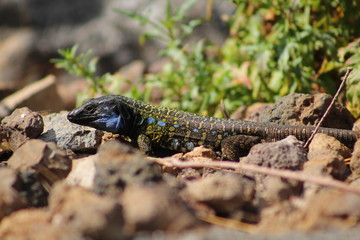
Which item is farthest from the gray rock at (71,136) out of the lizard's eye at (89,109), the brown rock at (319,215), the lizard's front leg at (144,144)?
the brown rock at (319,215)

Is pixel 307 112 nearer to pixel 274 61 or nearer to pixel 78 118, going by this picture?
pixel 274 61

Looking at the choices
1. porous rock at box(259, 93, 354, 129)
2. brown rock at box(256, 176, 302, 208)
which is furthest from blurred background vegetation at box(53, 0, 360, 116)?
brown rock at box(256, 176, 302, 208)

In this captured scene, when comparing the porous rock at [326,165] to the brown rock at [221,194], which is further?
the porous rock at [326,165]

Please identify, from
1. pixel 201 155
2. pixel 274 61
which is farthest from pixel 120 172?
pixel 274 61

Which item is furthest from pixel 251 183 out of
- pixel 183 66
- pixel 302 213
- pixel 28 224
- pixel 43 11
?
pixel 43 11

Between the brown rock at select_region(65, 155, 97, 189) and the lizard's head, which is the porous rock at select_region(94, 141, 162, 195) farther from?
the lizard's head

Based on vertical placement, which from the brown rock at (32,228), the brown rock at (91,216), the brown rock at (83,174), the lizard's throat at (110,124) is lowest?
the lizard's throat at (110,124)

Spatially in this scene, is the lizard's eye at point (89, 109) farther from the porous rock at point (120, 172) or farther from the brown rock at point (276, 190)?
the brown rock at point (276, 190)
